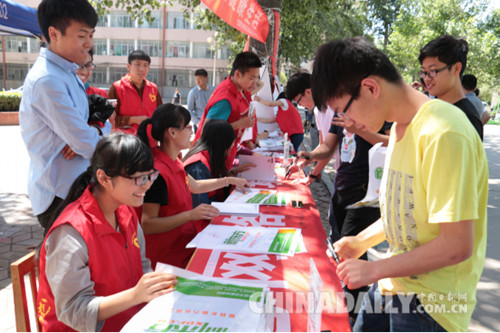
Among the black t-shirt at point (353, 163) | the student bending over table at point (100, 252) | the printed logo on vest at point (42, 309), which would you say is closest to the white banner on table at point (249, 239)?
the student bending over table at point (100, 252)

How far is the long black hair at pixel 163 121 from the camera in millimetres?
2119

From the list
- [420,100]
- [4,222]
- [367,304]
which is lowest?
[4,222]

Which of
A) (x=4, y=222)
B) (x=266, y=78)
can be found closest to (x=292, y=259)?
(x=4, y=222)

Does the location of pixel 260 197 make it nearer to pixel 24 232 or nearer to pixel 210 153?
pixel 210 153

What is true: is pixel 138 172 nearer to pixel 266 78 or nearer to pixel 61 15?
pixel 61 15

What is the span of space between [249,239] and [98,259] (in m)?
0.65

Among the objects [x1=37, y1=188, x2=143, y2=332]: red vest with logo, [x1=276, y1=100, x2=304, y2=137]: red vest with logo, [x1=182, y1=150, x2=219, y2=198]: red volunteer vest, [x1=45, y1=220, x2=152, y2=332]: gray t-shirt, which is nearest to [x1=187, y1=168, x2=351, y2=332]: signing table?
[x1=37, y1=188, x2=143, y2=332]: red vest with logo

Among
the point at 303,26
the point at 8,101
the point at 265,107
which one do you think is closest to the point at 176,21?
the point at 303,26

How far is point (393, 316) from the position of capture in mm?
1113

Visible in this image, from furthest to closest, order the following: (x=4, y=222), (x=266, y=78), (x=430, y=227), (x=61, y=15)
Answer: (x=266, y=78), (x=4, y=222), (x=61, y=15), (x=430, y=227)

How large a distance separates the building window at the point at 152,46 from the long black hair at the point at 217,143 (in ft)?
105

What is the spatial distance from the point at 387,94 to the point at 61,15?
1.63 m

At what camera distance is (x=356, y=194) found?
94.6 inches

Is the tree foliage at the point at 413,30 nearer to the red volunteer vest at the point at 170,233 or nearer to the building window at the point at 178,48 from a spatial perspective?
the red volunteer vest at the point at 170,233
